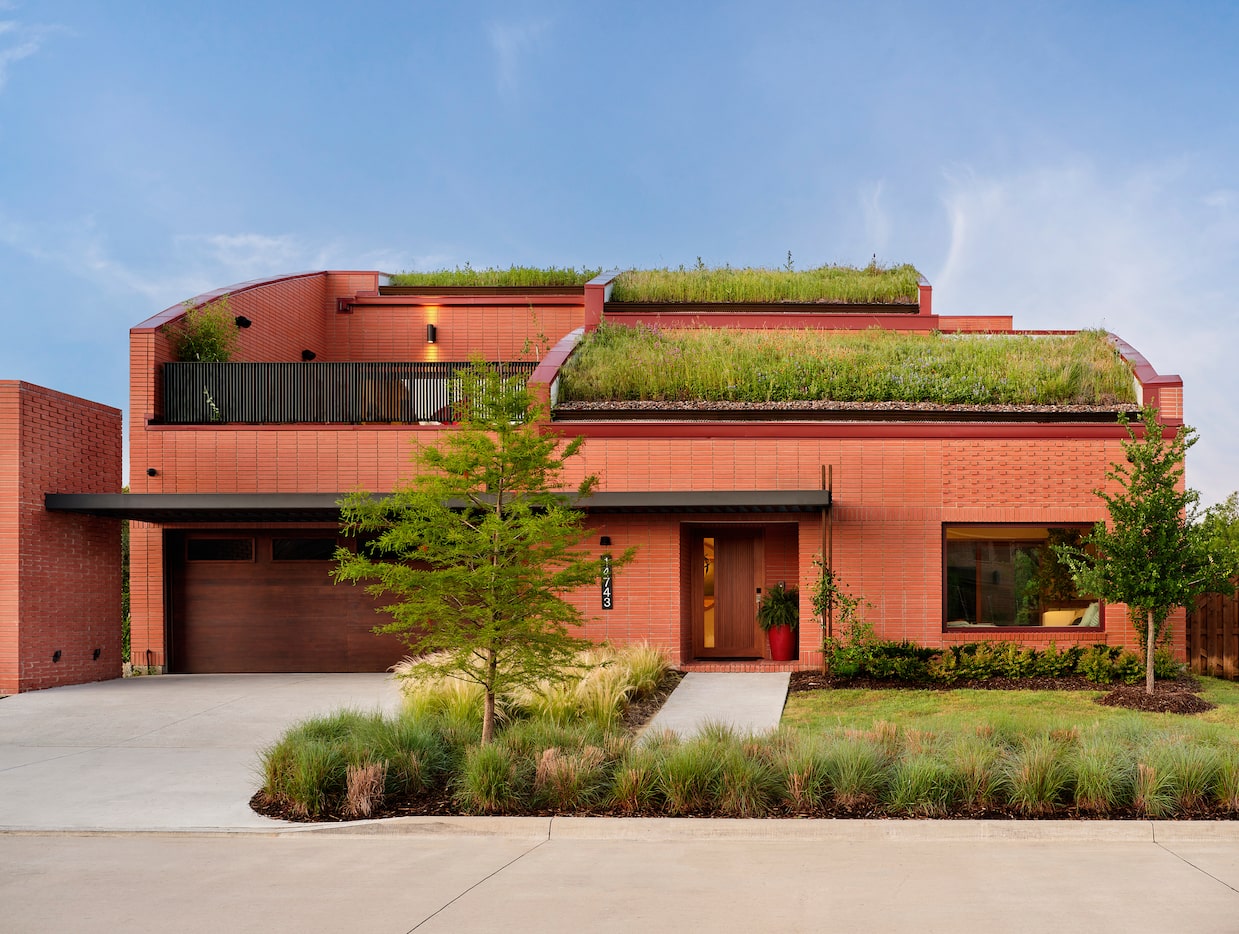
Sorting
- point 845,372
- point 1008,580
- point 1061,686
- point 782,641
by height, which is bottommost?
point 1061,686

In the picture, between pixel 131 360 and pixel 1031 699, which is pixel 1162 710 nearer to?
pixel 1031 699

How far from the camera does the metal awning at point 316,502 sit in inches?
662

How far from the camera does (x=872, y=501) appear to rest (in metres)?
17.9

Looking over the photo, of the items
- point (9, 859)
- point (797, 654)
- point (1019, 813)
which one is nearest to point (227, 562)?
point (797, 654)

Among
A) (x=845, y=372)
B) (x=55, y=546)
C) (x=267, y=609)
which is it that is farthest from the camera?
(x=845, y=372)

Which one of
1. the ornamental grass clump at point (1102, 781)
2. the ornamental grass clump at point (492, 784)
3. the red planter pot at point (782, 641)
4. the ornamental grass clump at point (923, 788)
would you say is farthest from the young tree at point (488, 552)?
the red planter pot at point (782, 641)

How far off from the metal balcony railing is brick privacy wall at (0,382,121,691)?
143cm

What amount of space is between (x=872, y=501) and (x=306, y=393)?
10007 millimetres

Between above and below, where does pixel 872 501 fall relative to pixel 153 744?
above

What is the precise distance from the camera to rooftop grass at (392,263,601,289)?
30.9 metres

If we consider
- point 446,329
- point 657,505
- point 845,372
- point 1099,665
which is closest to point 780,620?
point 657,505

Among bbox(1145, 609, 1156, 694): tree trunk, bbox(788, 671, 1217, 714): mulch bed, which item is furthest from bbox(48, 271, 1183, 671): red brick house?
bbox(1145, 609, 1156, 694): tree trunk

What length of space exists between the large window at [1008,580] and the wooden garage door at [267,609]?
9.58m

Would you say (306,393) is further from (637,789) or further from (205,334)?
(637,789)
